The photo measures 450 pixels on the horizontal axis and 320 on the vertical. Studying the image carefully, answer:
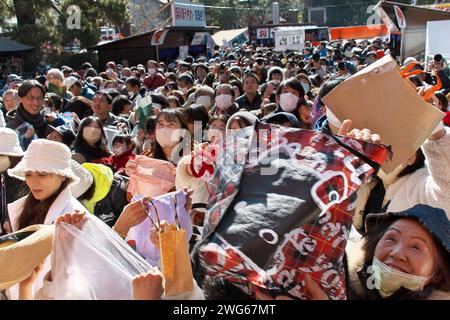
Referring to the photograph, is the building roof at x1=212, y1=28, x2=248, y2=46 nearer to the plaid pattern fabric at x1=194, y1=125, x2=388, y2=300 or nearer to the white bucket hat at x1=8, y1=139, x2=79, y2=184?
the white bucket hat at x1=8, y1=139, x2=79, y2=184

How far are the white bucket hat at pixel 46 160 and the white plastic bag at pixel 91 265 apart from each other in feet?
2.23

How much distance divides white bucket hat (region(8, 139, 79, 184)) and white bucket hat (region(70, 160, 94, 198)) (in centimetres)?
31

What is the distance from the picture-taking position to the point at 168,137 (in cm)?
348

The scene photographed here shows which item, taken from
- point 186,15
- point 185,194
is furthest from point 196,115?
point 186,15

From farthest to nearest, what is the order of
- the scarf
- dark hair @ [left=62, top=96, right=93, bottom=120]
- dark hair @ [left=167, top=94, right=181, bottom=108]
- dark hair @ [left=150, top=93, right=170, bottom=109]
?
1. dark hair @ [left=62, top=96, right=93, bottom=120]
2. dark hair @ [left=167, top=94, right=181, bottom=108]
3. dark hair @ [left=150, top=93, right=170, bottom=109]
4. the scarf

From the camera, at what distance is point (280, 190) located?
143 cm

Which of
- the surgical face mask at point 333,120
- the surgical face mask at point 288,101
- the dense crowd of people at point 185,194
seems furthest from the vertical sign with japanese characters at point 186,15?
the surgical face mask at point 333,120

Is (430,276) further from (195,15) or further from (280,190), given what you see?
(195,15)

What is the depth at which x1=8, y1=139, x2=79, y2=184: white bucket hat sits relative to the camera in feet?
7.77

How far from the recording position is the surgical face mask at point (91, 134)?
14.5ft

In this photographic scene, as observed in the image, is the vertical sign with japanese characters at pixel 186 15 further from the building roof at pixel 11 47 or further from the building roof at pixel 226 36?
the building roof at pixel 11 47

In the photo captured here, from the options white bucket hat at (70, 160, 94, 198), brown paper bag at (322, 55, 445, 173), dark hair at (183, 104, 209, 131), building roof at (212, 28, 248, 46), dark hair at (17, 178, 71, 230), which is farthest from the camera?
building roof at (212, 28, 248, 46)

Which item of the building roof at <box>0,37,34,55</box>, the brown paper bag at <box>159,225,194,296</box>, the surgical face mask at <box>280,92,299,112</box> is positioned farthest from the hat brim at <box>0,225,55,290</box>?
the building roof at <box>0,37,34,55</box>

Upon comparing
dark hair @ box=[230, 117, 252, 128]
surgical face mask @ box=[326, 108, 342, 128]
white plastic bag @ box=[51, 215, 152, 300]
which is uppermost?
surgical face mask @ box=[326, 108, 342, 128]
